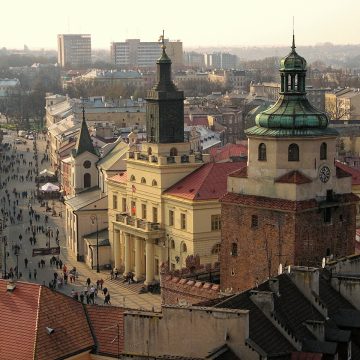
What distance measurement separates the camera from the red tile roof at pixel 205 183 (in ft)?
206

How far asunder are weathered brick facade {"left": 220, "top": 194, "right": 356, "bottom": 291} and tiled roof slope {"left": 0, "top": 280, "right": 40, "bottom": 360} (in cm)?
951

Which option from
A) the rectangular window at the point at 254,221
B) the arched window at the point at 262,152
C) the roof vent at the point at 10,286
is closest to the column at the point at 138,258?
the rectangular window at the point at 254,221

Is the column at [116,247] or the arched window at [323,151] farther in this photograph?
the column at [116,247]

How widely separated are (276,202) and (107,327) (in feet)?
30.6

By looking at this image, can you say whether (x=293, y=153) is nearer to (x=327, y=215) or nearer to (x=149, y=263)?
(x=327, y=215)

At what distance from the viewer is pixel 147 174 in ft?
221

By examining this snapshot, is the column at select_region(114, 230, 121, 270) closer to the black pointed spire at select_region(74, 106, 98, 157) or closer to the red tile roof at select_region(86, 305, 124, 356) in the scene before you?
the black pointed spire at select_region(74, 106, 98, 157)

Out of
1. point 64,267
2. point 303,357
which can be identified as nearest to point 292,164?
point 303,357

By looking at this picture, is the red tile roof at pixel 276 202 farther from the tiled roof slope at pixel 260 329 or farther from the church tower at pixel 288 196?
the tiled roof slope at pixel 260 329

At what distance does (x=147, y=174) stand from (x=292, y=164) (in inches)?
977

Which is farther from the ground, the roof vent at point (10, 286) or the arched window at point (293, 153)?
the arched window at point (293, 153)

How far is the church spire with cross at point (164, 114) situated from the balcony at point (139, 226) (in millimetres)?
5128

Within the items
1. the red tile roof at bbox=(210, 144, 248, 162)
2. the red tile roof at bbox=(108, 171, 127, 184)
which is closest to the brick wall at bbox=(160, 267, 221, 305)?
the red tile roof at bbox=(108, 171, 127, 184)

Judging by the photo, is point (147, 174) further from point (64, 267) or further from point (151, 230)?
point (64, 267)
